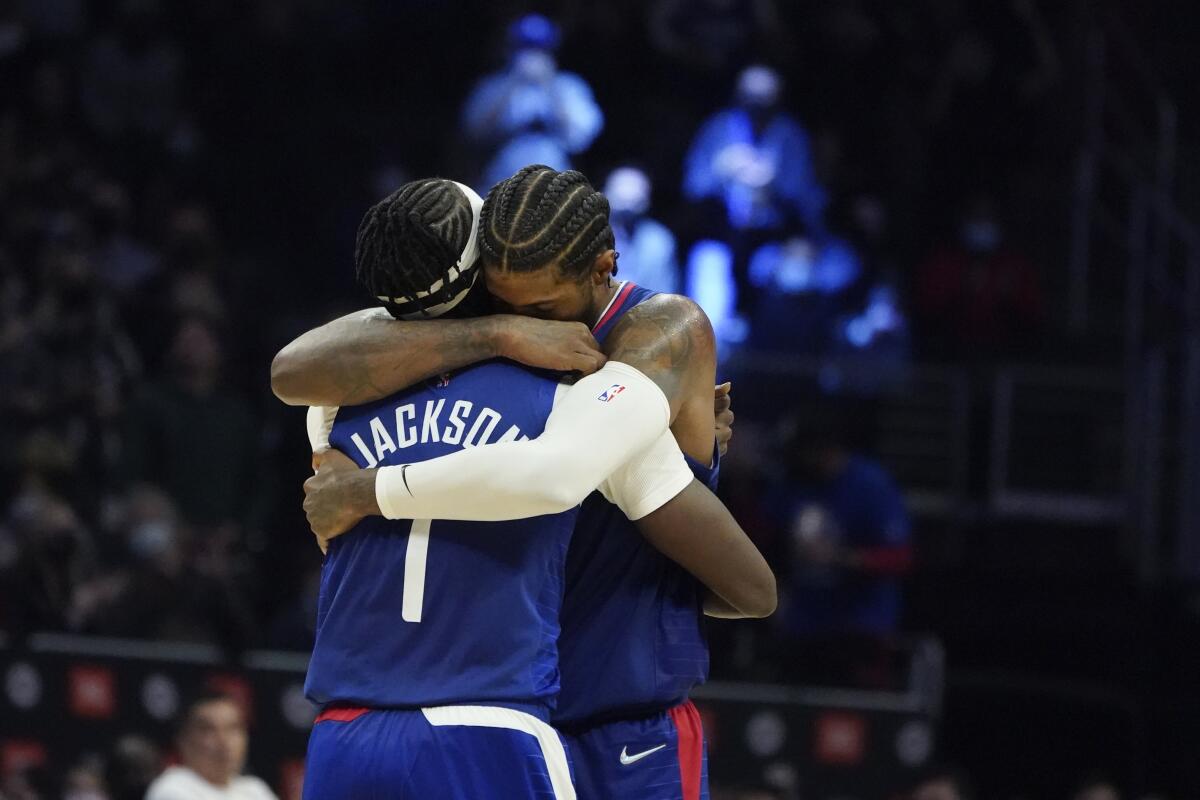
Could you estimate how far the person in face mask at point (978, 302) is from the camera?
12094mm

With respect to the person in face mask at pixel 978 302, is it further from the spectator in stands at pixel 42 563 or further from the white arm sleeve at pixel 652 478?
the white arm sleeve at pixel 652 478

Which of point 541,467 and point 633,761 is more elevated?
point 541,467

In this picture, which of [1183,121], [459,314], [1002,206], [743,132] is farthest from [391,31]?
[459,314]

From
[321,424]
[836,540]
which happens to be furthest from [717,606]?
[836,540]

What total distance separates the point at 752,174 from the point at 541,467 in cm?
887

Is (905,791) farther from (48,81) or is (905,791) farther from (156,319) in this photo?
(48,81)

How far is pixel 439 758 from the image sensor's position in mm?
3303

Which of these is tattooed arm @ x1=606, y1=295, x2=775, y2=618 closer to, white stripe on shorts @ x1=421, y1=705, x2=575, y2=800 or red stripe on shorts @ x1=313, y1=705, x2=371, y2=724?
white stripe on shorts @ x1=421, y1=705, x2=575, y2=800

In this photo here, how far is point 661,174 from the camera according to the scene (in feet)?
41.2

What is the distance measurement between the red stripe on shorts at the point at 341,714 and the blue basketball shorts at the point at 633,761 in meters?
0.62

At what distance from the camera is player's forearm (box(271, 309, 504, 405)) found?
3521 millimetres

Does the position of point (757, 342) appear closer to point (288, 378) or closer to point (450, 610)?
point (288, 378)

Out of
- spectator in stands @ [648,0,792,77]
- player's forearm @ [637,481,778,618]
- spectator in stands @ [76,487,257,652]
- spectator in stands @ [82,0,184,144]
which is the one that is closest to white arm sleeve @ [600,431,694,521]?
player's forearm @ [637,481,778,618]

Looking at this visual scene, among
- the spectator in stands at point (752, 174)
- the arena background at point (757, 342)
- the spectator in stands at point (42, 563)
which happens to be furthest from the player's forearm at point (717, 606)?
the spectator in stands at point (752, 174)
